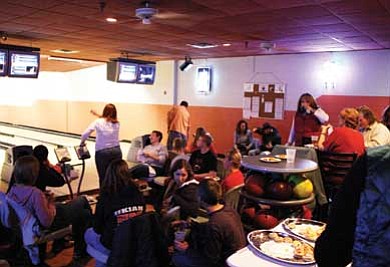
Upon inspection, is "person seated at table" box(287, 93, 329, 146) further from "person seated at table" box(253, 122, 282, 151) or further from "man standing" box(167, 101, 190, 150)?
"man standing" box(167, 101, 190, 150)

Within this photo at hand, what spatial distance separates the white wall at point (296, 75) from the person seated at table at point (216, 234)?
486 centimetres

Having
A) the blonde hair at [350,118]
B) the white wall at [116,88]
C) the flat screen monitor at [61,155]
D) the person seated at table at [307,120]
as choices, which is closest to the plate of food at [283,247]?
the blonde hair at [350,118]

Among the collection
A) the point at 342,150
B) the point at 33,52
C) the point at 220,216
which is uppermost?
the point at 33,52

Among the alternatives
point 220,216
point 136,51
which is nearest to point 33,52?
point 136,51

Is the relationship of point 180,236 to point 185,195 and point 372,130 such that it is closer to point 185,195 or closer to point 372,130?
point 185,195

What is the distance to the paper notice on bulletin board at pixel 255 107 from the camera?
7539 millimetres

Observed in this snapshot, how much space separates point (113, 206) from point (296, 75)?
17.9ft

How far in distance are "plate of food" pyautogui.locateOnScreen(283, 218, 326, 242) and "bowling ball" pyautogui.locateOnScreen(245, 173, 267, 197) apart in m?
0.98

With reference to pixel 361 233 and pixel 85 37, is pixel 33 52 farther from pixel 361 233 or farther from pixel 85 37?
pixel 361 233

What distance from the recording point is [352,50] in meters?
6.05

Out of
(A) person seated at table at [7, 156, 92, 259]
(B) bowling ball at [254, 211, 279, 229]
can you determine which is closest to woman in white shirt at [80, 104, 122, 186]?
(A) person seated at table at [7, 156, 92, 259]

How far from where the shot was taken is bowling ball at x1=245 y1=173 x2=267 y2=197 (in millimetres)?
2742

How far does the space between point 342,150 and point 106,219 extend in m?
2.12

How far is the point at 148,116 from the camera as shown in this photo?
9.54 meters
